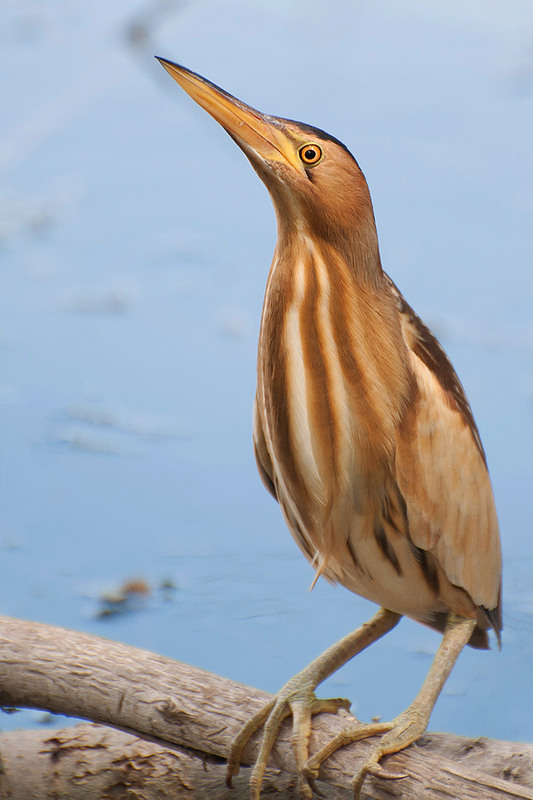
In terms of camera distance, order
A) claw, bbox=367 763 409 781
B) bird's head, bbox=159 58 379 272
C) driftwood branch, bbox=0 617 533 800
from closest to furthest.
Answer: bird's head, bbox=159 58 379 272
claw, bbox=367 763 409 781
driftwood branch, bbox=0 617 533 800

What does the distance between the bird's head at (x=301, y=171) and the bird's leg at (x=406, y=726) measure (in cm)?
44

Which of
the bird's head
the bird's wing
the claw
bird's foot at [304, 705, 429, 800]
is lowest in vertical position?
the claw

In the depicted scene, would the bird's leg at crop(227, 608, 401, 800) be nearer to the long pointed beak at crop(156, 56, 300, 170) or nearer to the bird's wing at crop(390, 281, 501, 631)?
the bird's wing at crop(390, 281, 501, 631)

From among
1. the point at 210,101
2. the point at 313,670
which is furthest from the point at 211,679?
the point at 210,101

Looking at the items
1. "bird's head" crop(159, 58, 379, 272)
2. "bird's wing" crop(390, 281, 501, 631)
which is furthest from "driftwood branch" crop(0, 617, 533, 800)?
"bird's head" crop(159, 58, 379, 272)

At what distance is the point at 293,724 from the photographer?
967 millimetres

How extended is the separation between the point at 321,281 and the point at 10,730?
2.65 feet

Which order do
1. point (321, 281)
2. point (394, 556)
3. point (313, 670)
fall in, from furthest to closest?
point (313, 670)
point (394, 556)
point (321, 281)

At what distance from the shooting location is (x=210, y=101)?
2.61 feet

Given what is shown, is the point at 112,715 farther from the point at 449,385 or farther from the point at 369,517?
the point at 449,385

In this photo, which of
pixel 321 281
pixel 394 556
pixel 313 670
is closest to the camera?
pixel 321 281

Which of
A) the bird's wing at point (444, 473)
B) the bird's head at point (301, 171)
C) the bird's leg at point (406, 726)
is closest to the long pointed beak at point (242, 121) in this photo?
the bird's head at point (301, 171)

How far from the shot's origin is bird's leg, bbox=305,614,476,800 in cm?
88

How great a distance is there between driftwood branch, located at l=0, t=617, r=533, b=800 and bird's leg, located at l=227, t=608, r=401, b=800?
0.01 meters
